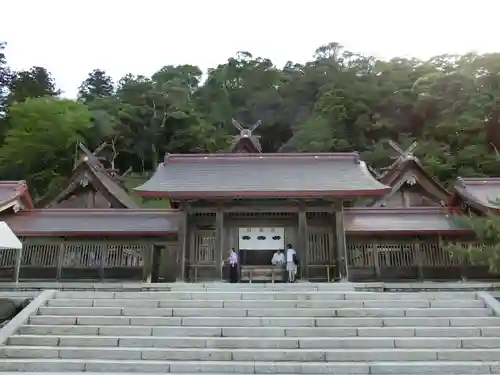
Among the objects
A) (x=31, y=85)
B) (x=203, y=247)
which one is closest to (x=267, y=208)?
(x=203, y=247)

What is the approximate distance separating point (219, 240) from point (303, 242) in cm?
285

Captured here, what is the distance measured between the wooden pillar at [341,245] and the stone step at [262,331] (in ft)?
17.9

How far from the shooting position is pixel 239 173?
1691 cm

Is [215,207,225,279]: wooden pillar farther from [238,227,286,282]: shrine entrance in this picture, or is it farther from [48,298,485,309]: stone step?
[48,298,485,309]: stone step

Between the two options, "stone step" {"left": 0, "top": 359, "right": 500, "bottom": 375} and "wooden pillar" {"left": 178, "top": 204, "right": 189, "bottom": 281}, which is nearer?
"stone step" {"left": 0, "top": 359, "right": 500, "bottom": 375}

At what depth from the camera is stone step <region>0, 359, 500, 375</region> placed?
7113mm

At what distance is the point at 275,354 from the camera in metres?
7.59

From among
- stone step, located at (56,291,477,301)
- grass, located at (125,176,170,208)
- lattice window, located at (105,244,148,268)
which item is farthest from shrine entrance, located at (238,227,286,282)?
grass, located at (125,176,170,208)

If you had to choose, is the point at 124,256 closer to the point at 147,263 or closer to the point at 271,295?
the point at 147,263

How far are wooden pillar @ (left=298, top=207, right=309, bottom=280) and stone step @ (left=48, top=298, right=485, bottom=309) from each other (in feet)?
14.8

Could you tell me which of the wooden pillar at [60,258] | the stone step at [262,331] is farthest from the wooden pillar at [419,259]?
the wooden pillar at [60,258]

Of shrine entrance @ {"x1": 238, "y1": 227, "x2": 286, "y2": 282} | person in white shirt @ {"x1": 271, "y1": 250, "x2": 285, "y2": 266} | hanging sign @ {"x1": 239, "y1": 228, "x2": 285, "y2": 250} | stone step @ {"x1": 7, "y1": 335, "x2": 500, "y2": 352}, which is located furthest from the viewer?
hanging sign @ {"x1": 239, "y1": 228, "x2": 285, "y2": 250}

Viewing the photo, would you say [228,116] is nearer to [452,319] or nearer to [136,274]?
[136,274]

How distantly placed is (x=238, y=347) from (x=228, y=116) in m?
42.0
